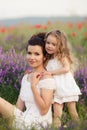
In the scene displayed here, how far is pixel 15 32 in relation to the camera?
492 inches

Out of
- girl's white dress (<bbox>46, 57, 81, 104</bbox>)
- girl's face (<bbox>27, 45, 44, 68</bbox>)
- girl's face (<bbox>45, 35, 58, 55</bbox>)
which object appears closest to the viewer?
girl's face (<bbox>27, 45, 44, 68</bbox>)

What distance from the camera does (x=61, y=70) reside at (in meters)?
6.15

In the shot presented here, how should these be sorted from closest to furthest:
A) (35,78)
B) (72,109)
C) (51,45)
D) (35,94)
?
(35,94)
(35,78)
(51,45)
(72,109)

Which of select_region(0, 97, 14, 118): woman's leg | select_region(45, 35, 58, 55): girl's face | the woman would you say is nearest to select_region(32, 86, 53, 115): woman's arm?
the woman

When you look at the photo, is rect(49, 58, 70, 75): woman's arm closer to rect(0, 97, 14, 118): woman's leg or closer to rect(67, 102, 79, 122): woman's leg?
rect(67, 102, 79, 122): woman's leg

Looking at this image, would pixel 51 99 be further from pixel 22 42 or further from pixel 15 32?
pixel 15 32

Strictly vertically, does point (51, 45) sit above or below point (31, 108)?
above

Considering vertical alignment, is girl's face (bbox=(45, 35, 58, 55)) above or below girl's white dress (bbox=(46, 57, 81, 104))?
above

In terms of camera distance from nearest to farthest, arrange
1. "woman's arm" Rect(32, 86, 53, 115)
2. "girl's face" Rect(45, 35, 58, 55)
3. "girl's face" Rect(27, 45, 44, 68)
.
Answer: "woman's arm" Rect(32, 86, 53, 115) < "girl's face" Rect(27, 45, 44, 68) < "girl's face" Rect(45, 35, 58, 55)

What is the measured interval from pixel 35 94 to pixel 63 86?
1.82 ft

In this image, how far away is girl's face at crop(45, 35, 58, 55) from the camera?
240 inches

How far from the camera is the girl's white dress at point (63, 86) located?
20.3 ft

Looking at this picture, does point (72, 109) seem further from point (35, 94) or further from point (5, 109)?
point (5, 109)

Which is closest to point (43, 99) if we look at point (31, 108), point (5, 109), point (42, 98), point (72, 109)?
point (42, 98)
